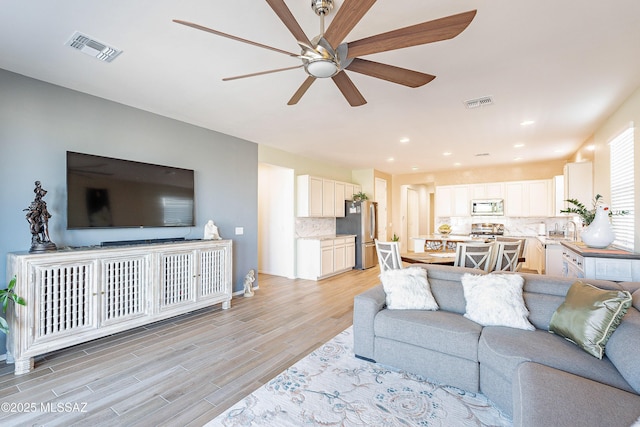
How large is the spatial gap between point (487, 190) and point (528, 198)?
0.94 metres

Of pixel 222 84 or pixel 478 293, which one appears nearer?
pixel 478 293

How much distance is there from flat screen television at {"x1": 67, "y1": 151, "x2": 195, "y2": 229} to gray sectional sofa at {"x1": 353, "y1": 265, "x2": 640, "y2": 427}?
2.89 metres

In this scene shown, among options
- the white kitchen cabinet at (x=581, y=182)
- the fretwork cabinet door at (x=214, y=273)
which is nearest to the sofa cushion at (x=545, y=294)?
the white kitchen cabinet at (x=581, y=182)

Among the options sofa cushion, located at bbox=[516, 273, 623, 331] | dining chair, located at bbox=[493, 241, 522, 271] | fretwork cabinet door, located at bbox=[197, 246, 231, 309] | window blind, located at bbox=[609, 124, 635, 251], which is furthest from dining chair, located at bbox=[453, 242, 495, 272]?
fretwork cabinet door, located at bbox=[197, 246, 231, 309]

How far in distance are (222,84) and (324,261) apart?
160 inches

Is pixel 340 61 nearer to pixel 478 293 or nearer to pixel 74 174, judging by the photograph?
pixel 478 293

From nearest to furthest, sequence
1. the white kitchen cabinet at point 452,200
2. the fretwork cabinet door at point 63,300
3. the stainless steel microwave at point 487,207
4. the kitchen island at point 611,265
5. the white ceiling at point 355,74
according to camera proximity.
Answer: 1. the white ceiling at point 355,74
2. the fretwork cabinet door at point 63,300
3. the kitchen island at point 611,265
4. the stainless steel microwave at point 487,207
5. the white kitchen cabinet at point 452,200

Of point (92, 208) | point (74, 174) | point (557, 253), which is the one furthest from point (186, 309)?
point (557, 253)

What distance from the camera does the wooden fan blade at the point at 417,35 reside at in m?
1.49

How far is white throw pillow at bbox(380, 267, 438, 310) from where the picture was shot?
2.72m

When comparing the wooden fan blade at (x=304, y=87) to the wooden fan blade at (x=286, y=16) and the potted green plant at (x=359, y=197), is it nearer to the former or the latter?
the wooden fan blade at (x=286, y=16)

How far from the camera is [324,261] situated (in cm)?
612

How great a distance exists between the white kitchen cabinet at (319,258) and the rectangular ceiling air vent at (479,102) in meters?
3.65

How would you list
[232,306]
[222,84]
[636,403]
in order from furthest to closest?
1. [232,306]
2. [222,84]
3. [636,403]
